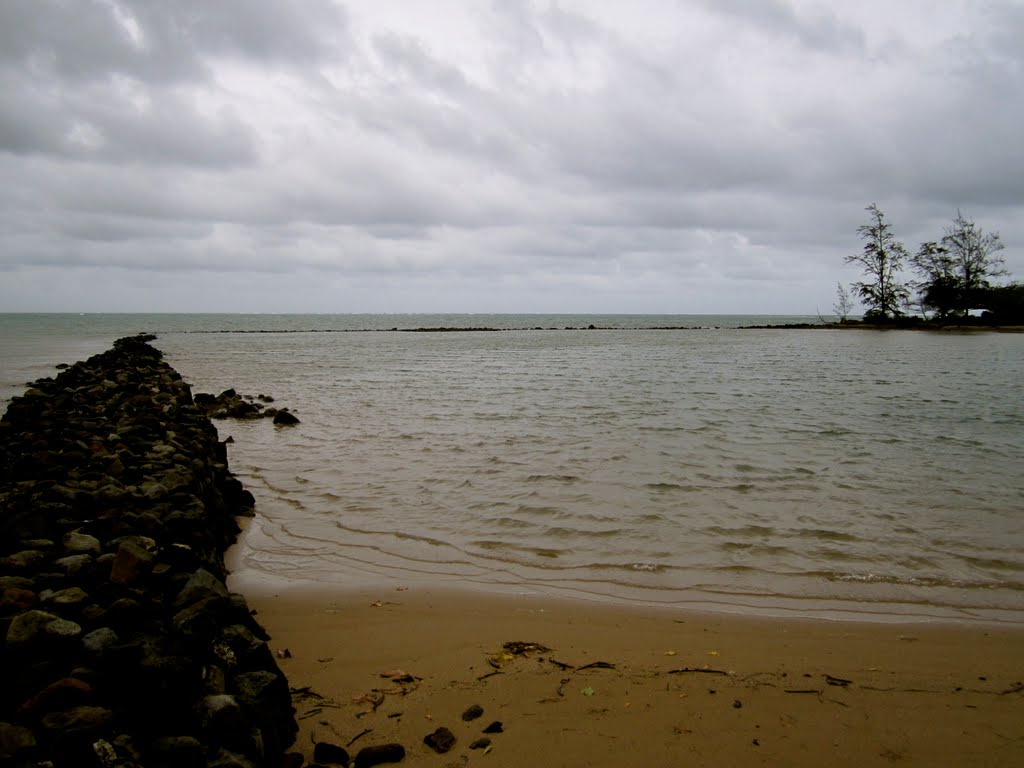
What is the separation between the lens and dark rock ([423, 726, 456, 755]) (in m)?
2.98

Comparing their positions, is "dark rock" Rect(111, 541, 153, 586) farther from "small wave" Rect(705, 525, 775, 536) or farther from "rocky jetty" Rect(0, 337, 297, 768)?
"small wave" Rect(705, 525, 775, 536)

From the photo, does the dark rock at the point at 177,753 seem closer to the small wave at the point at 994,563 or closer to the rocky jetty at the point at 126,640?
the rocky jetty at the point at 126,640

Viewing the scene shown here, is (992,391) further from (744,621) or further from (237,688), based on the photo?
(237,688)

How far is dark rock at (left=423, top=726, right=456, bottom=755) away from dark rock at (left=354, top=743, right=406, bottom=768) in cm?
13

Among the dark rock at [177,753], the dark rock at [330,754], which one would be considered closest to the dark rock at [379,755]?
the dark rock at [330,754]

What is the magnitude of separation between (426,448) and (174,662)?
26.5 ft

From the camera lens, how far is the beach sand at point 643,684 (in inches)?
119

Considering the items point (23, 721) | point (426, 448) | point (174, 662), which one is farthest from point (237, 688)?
point (426, 448)

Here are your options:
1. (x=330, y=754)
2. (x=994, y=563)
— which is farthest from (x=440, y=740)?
(x=994, y=563)

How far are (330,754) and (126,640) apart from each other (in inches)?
46.8

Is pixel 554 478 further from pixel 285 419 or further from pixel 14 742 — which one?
pixel 285 419

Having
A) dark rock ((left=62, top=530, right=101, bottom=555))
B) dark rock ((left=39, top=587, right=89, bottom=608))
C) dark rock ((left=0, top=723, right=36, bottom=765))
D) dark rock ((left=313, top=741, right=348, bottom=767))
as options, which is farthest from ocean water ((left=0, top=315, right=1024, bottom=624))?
dark rock ((left=0, top=723, right=36, bottom=765))

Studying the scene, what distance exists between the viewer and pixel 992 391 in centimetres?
1786

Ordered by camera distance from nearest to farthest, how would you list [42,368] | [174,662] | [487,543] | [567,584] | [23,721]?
1. [23,721]
2. [174,662]
3. [567,584]
4. [487,543]
5. [42,368]
